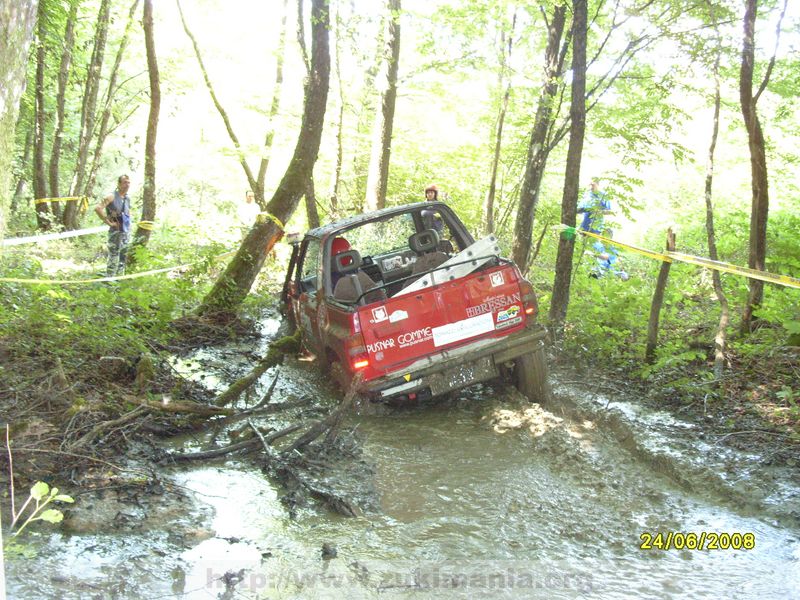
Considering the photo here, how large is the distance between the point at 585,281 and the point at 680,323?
152cm

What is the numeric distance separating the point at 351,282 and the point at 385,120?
770 centimetres

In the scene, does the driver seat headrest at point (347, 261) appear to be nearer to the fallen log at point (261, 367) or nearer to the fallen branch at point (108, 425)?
the fallen log at point (261, 367)

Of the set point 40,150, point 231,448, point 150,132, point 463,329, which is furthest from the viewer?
point 40,150

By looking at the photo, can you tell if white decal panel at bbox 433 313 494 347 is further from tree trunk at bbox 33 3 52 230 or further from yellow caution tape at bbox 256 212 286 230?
tree trunk at bbox 33 3 52 230

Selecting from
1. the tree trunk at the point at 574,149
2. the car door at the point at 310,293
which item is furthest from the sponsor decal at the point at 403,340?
the tree trunk at the point at 574,149

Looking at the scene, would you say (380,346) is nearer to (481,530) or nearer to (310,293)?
(310,293)

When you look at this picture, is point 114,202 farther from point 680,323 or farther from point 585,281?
point 680,323

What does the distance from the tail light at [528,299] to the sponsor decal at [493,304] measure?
0.07 m

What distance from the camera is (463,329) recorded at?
6.32 meters

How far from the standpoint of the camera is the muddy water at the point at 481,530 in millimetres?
3574

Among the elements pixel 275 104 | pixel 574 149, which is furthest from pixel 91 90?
pixel 574 149

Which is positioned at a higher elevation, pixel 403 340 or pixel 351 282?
pixel 351 282

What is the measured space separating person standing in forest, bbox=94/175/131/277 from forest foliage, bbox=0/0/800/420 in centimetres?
44

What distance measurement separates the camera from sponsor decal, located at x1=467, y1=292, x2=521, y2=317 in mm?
6328
